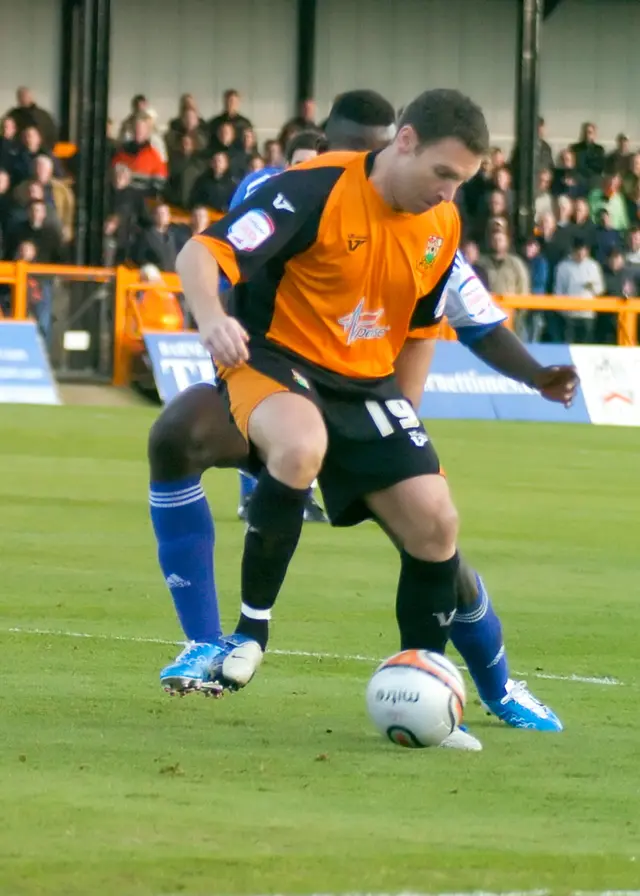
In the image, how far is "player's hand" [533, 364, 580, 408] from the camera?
6445 millimetres

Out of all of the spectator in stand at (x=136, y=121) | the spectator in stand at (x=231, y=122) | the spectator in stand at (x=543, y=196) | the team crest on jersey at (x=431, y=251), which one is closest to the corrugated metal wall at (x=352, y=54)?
the spectator in stand at (x=136, y=121)

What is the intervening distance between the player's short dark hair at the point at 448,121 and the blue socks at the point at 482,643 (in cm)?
136

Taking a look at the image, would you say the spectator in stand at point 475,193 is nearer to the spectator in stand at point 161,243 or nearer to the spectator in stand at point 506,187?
the spectator in stand at point 506,187

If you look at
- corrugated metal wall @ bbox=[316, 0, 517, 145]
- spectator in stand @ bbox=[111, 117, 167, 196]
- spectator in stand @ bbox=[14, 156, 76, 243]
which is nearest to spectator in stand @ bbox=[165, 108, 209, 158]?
spectator in stand @ bbox=[111, 117, 167, 196]

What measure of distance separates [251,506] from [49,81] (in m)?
25.4

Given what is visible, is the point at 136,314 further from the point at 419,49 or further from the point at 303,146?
the point at 419,49

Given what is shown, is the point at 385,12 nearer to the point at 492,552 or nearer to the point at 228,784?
the point at 492,552

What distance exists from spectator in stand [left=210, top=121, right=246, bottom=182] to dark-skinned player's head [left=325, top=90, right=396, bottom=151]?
49.0 ft

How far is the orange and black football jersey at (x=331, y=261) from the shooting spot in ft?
19.6

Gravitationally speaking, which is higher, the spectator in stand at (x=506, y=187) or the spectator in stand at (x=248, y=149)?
the spectator in stand at (x=248, y=149)

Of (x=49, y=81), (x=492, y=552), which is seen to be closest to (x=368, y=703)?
(x=492, y=552)

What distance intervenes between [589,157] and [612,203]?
5.68ft

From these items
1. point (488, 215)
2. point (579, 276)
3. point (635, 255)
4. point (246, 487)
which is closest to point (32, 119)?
point (488, 215)

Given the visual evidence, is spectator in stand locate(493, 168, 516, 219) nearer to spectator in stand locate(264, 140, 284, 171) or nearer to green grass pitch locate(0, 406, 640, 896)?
spectator in stand locate(264, 140, 284, 171)
